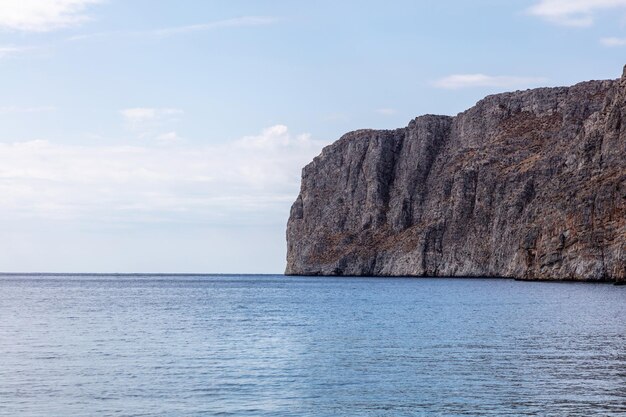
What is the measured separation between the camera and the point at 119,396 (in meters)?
35.9

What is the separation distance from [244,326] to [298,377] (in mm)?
30495

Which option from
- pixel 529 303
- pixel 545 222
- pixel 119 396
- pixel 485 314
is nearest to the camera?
pixel 119 396

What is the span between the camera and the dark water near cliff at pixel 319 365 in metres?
34.0

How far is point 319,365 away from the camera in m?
44.9

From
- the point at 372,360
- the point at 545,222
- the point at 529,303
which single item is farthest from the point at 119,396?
the point at 545,222

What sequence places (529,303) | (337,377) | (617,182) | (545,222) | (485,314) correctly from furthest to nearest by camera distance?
(545,222), (617,182), (529,303), (485,314), (337,377)

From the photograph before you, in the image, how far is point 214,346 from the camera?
178ft

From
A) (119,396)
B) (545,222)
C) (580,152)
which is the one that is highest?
(580,152)

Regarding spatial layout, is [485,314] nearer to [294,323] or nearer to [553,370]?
[294,323]

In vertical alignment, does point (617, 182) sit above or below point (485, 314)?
above

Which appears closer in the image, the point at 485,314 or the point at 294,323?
the point at 294,323

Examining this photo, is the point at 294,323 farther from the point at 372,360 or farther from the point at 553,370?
the point at 553,370

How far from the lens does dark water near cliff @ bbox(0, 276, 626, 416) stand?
34000 millimetres

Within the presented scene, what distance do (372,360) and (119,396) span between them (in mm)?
15330
